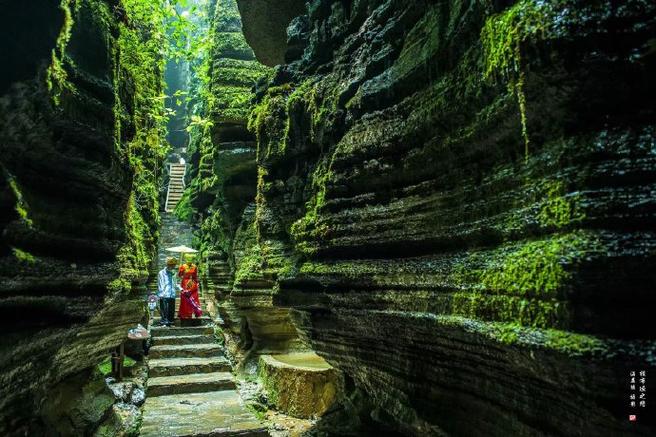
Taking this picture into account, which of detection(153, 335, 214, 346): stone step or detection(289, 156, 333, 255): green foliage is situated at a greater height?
detection(289, 156, 333, 255): green foliage

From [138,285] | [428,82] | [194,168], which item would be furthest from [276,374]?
[194,168]

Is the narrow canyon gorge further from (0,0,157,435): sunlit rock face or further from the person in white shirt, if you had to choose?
the person in white shirt

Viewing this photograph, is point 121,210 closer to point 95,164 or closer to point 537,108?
point 95,164

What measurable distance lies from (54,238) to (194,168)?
60.6 ft

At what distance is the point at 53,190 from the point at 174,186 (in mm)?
28539

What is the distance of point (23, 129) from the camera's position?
7.72ft

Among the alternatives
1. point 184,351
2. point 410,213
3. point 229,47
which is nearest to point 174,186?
point 229,47

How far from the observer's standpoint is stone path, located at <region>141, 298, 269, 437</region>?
603cm

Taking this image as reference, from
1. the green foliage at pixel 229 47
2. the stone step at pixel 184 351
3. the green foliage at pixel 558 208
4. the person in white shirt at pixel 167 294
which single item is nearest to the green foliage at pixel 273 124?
the green foliage at pixel 558 208

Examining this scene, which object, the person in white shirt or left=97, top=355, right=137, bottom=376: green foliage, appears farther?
the person in white shirt

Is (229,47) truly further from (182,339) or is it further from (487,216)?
(487,216)

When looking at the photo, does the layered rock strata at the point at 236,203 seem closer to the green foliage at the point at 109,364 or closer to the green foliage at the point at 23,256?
the green foliage at the point at 109,364

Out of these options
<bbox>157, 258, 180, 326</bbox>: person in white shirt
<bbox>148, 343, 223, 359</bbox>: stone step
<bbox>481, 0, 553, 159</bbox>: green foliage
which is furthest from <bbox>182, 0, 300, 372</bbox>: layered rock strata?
<bbox>481, 0, 553, 159</bbox>: green foliage

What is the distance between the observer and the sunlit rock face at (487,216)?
6.09ft
